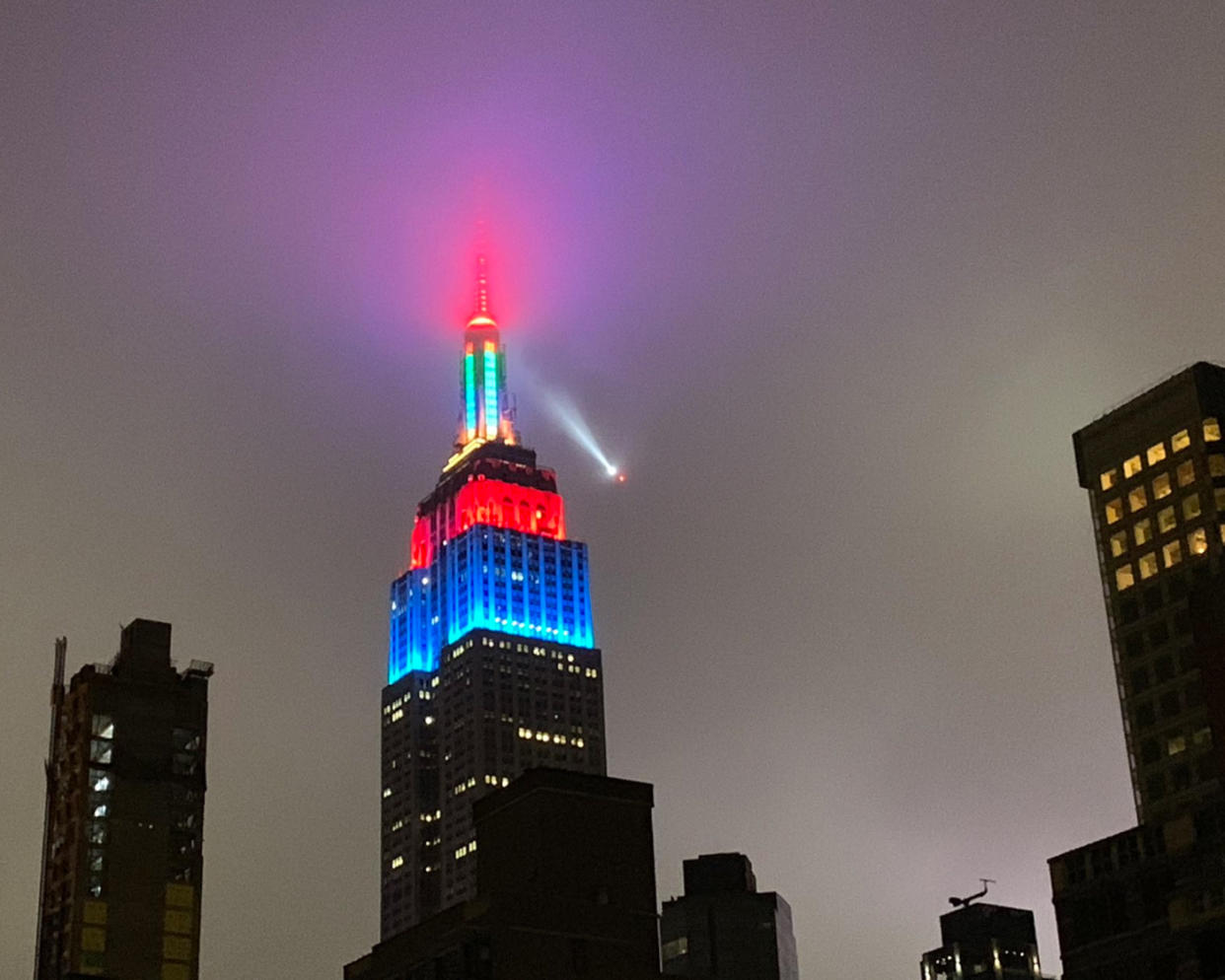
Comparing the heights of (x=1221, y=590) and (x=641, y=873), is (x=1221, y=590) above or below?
above

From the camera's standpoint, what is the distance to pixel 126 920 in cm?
18262

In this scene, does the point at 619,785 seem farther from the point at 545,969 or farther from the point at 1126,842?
the point at 1126,842

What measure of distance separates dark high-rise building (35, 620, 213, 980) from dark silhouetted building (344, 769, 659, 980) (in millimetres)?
39401

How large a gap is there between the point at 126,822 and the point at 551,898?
60.8 m

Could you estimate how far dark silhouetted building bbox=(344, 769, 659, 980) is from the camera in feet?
446

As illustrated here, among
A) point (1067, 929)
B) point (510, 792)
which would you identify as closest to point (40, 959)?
point (510, 792)

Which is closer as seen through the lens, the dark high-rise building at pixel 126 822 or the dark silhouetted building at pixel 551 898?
the dark silhouetted building at pixel 551 898

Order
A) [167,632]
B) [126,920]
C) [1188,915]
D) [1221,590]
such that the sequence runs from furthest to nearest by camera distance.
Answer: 1. [167,632]
2. [126,920]
3. [1221,590]
4. [1188,915]

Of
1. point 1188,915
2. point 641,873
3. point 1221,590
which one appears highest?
point 1221,590

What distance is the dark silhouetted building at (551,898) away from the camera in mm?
135875

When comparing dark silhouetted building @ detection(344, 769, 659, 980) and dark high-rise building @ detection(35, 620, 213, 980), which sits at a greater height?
dark high-rise building @ detection(35, 620, 213, 980)

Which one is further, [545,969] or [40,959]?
[40,959]

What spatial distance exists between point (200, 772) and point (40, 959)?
2060cm

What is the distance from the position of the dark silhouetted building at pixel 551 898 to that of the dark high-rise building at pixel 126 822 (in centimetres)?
3940
